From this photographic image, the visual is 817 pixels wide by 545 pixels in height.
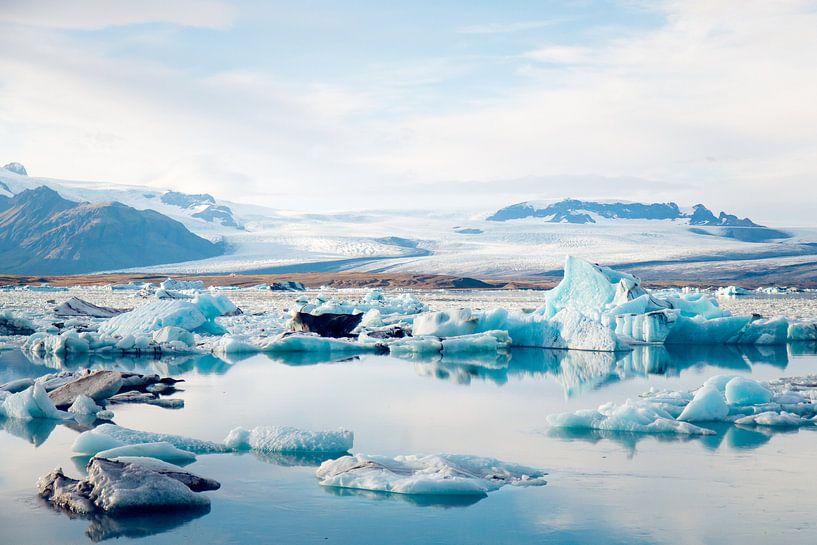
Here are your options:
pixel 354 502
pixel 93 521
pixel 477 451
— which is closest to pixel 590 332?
pixel 477 451

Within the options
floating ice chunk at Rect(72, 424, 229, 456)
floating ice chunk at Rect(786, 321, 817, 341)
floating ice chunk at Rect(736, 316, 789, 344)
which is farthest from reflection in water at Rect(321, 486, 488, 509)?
floating ice chunk at Rect(786, 321, 817, 341)

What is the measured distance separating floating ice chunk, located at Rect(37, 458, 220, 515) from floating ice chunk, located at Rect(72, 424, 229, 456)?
0.93 metres

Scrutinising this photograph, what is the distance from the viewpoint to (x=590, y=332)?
15.5m

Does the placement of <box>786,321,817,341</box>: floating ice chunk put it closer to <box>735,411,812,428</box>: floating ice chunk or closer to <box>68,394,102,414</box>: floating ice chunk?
<box>735,411,812,428</box>: floating ice chunk

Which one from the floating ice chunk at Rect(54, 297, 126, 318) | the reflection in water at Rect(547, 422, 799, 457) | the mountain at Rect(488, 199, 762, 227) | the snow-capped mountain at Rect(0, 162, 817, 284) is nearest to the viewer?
the reflection in water at Rect(547, 422, 799, 457)

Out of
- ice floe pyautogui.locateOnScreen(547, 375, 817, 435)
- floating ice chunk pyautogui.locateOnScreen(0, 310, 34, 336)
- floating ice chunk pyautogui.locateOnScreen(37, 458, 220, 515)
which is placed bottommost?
floating ice chunk pyautogui.locateOnScreen(0, 310, 34, 336)

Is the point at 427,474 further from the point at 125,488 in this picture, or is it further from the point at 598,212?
the point at 598,212

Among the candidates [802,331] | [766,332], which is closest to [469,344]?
[766,332]

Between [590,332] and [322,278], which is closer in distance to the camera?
[590,332]

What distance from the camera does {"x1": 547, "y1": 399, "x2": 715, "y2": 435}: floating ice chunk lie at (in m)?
7.90

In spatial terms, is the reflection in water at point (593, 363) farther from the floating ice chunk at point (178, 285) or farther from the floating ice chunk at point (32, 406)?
the floating ice chunk at point (178, 285)

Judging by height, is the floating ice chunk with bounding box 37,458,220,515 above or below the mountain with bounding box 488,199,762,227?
below

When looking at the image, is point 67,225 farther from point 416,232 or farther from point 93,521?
point 93,521

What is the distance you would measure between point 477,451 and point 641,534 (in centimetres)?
230
